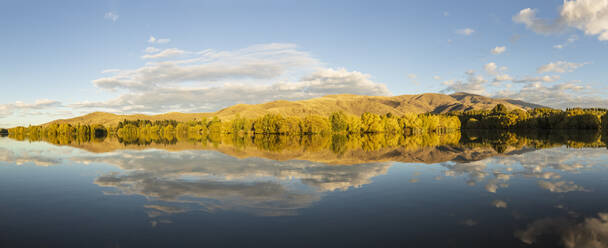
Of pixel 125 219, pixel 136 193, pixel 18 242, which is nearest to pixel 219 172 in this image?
pixel 136 193

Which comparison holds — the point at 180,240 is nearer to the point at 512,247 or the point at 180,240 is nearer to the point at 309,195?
the point at 309,195

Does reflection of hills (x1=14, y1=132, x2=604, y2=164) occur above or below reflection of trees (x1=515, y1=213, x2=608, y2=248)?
below

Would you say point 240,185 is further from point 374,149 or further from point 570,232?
point 374,149

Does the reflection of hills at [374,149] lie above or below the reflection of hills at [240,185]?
below

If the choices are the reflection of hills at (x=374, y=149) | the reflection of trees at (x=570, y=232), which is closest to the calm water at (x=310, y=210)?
the reflection of trees at (x=570, y=232)

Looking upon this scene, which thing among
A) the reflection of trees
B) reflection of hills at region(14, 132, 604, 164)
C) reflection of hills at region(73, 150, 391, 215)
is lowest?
reflection of hills at region(14, 132, 604, 164)

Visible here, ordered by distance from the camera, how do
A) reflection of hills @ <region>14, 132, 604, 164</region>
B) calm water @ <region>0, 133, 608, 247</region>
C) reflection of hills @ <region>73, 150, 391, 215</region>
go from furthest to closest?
reflection of hills @ <region>14, 132, 604, 164</region> < reflection of hills @ <region>73, 150, 391, 215</region> < calm water @ <region>0, 133, 608, 247</region>

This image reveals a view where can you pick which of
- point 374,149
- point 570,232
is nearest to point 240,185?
point 570,232

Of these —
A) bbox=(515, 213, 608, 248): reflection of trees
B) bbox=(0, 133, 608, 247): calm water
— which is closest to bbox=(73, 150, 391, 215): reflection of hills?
bbox=(0, 133, 608, 247): calm water

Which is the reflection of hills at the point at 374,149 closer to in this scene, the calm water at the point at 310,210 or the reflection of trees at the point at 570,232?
the calm water at the point at 310,210

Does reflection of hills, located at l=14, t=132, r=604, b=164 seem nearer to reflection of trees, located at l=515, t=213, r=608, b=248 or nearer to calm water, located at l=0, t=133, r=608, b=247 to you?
calm water, located at l=0, t=133, r=608, b=247

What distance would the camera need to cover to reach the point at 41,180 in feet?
81.8

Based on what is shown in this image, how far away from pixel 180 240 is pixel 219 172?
55.6 feet

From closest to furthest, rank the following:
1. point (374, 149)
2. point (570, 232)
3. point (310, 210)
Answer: point (570, 232)
point (310, 210)
point (374, 149)
